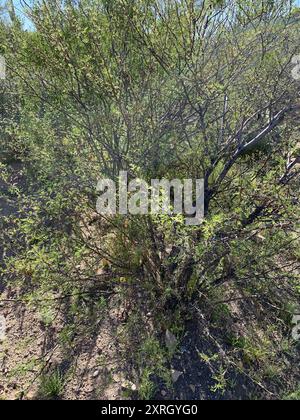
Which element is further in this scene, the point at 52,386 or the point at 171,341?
the point at 171,341

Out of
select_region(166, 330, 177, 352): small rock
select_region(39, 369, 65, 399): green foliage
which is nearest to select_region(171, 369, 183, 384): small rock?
select_region(166, 330, 177, 352): small rock

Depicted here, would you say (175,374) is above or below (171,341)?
below

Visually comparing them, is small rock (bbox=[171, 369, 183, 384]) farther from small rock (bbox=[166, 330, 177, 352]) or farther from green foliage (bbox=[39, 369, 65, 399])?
green foliage (bbox=[39, 369, 65, 399])

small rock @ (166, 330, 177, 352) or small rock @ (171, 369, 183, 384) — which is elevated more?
small rock @ (166, 330, 177, 352)

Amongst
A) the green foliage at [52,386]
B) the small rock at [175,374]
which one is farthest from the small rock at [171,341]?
the green foliage at [52,386]

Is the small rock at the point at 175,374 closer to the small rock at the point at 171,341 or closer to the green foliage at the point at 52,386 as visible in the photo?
the small rock at the point at 171,341

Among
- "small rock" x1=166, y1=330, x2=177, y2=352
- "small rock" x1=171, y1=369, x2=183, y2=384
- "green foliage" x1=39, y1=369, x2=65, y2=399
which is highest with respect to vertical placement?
"small rock" x1=166, y1=330, x2=177, y2=352

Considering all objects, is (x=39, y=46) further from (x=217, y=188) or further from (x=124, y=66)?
(x=217, y=188)

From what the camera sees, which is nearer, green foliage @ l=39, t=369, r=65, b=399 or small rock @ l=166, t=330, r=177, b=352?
green foliage @ l=39, t=369, r=65, b=399

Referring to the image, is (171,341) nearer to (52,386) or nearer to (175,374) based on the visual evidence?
(175,374)

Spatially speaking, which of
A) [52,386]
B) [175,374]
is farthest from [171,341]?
[52,386]

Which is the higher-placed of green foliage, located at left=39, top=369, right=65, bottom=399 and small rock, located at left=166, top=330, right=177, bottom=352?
small rock, located at left=166, top=330, right=177, bottom=352

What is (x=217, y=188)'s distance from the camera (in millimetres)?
2172
